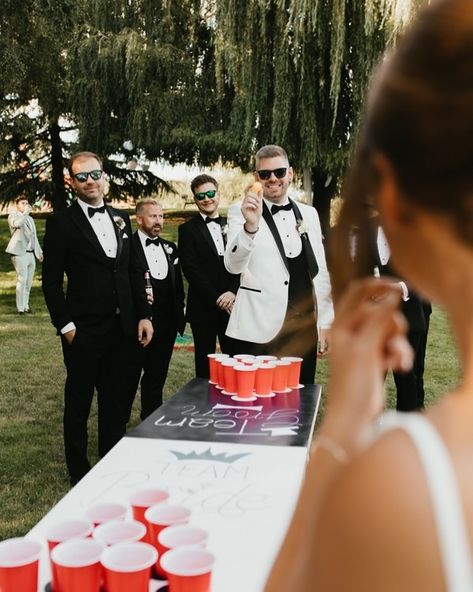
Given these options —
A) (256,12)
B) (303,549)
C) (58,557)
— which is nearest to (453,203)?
(303,549)

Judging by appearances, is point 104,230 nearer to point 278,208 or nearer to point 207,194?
point 278,208

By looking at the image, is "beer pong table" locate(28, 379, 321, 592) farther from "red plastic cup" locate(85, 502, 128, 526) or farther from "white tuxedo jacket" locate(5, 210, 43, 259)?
"white tuxedo jacket" locate(5, 210, 43, 259)

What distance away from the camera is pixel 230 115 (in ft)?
41.4

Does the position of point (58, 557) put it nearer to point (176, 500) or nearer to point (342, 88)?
point (176, 500)

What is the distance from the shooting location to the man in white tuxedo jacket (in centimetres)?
421

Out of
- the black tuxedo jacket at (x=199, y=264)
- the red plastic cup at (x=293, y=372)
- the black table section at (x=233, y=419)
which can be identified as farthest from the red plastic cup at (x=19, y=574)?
the black tuxedo jacket at (x=199, y=264)

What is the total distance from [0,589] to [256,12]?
33.9 feet

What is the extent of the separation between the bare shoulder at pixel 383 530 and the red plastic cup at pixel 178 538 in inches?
46.2

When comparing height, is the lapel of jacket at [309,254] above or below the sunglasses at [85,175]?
below

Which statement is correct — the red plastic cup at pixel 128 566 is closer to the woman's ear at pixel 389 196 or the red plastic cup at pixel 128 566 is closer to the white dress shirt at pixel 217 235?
the woman's ear at pixel 389 196

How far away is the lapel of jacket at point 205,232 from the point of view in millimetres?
5234

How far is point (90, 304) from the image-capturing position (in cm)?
405

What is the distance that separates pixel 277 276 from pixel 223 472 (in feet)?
6.65

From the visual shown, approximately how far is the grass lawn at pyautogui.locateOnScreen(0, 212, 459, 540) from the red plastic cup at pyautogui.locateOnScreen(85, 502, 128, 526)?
6.41 feet
